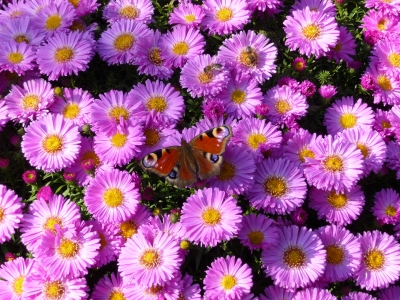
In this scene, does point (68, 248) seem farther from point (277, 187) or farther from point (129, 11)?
point (129, 11)

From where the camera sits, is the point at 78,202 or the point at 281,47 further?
the point at 281,47

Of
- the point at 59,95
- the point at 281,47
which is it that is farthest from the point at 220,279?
the point at 281,47

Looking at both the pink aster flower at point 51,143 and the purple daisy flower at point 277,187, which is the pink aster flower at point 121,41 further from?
the purple daisy flower at point 277,187

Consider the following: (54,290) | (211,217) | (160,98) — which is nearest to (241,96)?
(160,98)

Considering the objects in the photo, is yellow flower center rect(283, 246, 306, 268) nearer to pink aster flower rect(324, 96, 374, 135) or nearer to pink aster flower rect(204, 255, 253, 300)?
pink aster flower rect(204, 255, 253, 300)

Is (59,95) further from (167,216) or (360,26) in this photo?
(360,26)

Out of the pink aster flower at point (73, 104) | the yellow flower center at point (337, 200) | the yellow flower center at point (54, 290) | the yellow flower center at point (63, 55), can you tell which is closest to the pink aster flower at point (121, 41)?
the yellow flower center at point (63, 55)
